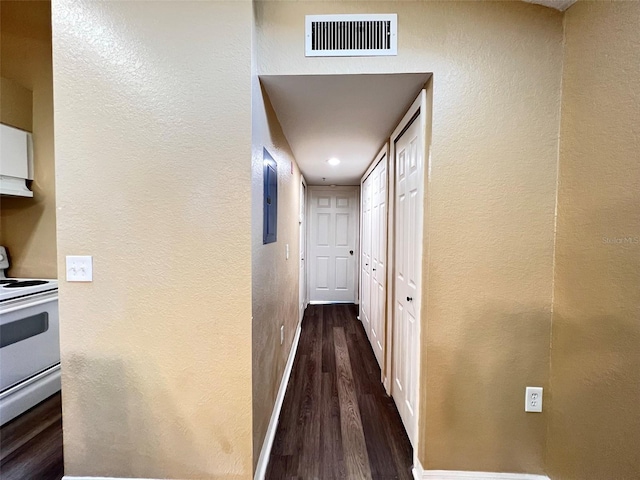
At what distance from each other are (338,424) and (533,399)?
3.72ft

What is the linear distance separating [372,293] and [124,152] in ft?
8.15

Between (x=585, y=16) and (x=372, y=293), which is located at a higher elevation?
(x=585, y=16)

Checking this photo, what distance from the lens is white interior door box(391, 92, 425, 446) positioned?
1417 mm

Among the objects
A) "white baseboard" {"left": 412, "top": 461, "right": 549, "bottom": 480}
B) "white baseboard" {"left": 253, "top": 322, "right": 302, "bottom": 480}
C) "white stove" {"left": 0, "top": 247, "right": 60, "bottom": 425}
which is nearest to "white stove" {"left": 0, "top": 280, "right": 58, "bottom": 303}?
"white stove" {"left": 0, "top": 247, "right": 60, "bottom": 425}

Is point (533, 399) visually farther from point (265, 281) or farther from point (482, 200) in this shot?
point (265, 281)

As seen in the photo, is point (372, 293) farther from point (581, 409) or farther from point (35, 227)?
point (35, 227)

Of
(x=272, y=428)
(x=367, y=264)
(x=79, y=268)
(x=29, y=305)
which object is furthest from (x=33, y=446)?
(x=367, y=264)

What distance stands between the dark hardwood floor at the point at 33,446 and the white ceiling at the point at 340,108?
2357 mm

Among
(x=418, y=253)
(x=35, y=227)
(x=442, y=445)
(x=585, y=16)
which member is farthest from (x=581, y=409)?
(x=35, y=227)

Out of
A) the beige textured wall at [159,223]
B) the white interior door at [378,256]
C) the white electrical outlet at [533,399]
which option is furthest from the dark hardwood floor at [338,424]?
the white electrical outlet at [533,399]

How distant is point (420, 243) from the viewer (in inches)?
53.4

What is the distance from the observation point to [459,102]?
124 cm

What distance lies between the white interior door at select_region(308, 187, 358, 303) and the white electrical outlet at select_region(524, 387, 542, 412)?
3346 mm

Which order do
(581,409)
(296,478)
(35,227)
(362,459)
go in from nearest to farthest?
(581,409)
(296,478)
(362,459)
(35,227)
